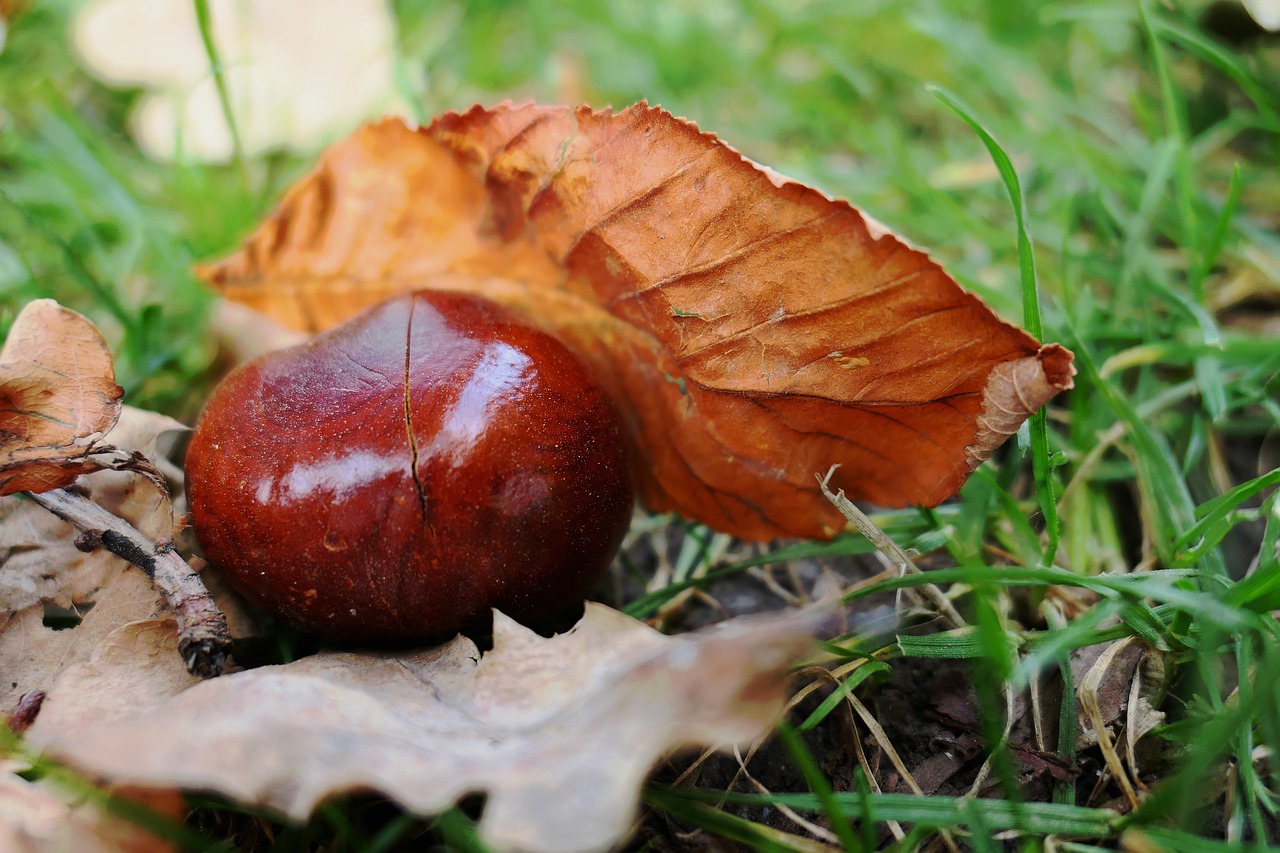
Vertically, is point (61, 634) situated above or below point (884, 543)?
below

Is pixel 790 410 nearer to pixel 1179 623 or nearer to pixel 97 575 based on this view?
pixel 1179 623

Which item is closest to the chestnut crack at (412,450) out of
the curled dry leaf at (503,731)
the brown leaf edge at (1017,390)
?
the curled dry leaf at (503,731)

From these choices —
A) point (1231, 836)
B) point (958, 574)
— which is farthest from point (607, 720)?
point (1231, 836)

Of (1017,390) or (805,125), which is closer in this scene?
(1017,390)

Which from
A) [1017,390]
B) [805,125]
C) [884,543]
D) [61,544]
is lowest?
[61,544]

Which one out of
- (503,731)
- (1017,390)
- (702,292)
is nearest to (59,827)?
(503,731)

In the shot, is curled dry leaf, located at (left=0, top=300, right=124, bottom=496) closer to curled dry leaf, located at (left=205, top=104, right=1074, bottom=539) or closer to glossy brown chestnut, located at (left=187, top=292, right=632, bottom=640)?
glossy brown chestnut, located at (left=187, top=292, right=632, bottom=640)

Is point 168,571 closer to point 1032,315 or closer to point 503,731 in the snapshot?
point 503,731
